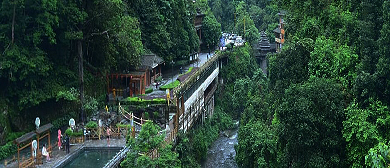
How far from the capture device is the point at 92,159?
1210 inches

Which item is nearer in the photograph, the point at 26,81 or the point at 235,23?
the point at 26,81

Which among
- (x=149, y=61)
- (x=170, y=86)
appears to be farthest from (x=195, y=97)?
(x=149, y=61)

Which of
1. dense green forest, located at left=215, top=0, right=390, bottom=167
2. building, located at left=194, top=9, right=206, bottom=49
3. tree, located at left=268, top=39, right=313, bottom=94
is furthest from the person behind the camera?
building, located at left=194, top=9, right=206, bottom=49

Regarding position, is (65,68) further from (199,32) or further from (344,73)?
(199,32)

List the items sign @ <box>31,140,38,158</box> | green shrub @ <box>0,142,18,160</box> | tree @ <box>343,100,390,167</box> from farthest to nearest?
green shrub @ <box>0,142,18,160</box>, sign @ <box>31,140,38,158</box>, tree @ <box>343,100,390,167</box>

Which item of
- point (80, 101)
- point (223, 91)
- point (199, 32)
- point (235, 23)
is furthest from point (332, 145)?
point (235, 23)

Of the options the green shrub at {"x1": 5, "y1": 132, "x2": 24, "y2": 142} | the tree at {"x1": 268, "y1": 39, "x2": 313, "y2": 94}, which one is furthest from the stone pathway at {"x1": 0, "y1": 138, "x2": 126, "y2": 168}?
the tree at {"x1": 268, "y1": 39, "x2": 313, "y2": 94}

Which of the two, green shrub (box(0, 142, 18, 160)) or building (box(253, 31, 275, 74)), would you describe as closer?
green shrub (box(0, 142, 18, 160))

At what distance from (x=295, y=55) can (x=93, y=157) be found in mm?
13247

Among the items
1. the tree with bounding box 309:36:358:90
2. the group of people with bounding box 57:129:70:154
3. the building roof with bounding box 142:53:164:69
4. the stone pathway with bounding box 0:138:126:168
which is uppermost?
the tree with bounding box 309:36:358:90

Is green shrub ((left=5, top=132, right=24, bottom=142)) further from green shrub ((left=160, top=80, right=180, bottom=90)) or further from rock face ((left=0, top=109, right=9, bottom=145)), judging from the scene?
green shrub ((left=160, top=80, right=180, bottom=90))

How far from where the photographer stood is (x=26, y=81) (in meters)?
32.9

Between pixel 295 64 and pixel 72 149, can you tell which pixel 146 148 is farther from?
pixel 295 64

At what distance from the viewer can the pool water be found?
1169 inches
